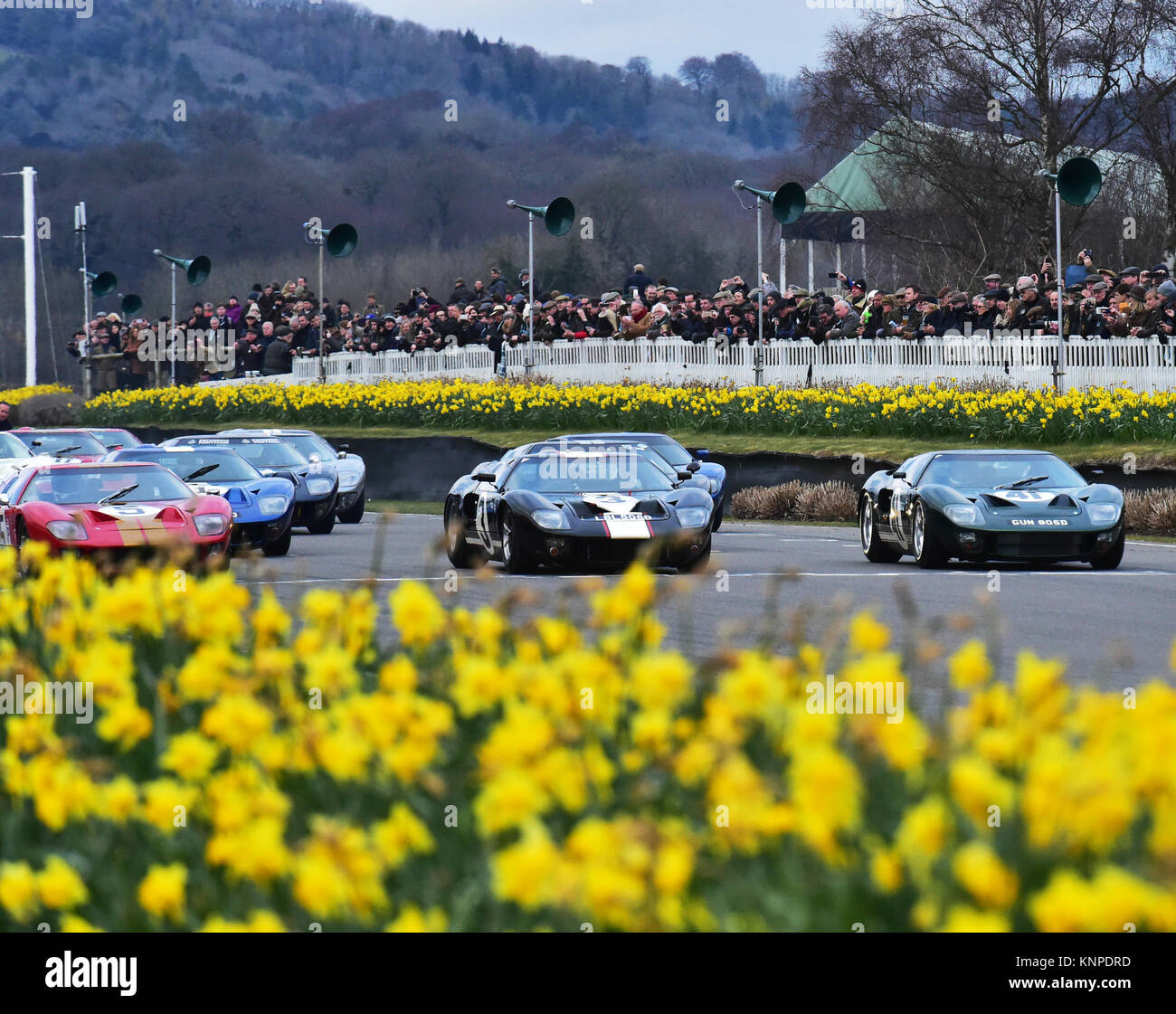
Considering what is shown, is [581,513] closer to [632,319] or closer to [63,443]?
[63,443]

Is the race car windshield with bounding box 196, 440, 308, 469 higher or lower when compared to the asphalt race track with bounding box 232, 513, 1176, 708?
higher

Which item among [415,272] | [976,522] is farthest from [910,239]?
[415,272]

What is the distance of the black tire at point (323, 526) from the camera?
25.9 meters

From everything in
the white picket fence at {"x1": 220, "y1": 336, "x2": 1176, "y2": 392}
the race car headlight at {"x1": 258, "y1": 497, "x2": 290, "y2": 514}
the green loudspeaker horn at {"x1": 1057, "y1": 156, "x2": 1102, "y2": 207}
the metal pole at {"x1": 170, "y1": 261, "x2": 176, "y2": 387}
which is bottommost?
the race car headlight at {"x1": 258, "y1": 497, "x2": 290, "y2": 514}

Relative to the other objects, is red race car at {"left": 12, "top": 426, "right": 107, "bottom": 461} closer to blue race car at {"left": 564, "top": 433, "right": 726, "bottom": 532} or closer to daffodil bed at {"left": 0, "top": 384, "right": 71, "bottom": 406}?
blue race car at {"left": 564, "top": 433, "right": 726, "bottom": 532}

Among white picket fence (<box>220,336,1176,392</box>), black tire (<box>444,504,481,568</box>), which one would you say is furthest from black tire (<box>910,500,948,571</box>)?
white picket fence (<box>220,336,1176,392</box>)

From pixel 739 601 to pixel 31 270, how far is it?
177 feet

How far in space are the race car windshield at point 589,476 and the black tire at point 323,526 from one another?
26.0 feet

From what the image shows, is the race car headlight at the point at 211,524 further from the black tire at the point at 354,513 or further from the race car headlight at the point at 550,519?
the black tire at the point at 354,513

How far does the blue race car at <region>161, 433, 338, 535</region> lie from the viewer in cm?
2550

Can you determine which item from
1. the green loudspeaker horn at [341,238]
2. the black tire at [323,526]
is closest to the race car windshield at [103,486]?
the black tire at [323,526]

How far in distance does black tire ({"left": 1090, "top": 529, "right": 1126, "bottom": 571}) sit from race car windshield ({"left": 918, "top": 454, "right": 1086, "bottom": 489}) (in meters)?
0.66

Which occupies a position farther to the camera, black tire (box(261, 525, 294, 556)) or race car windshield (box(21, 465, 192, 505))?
black tire (box(261, 525, 294, 556))
